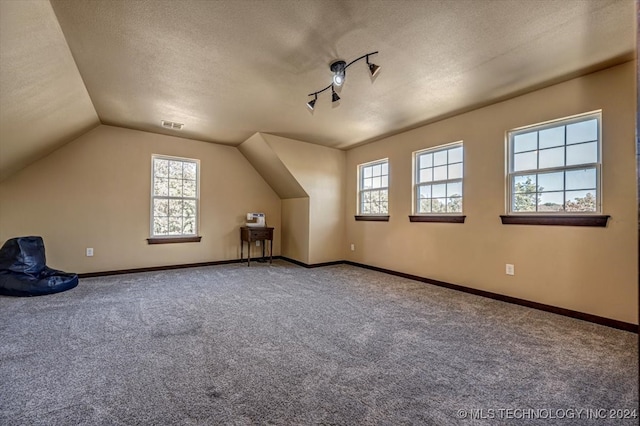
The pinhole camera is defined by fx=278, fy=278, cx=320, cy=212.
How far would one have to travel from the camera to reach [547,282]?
2.94 metres

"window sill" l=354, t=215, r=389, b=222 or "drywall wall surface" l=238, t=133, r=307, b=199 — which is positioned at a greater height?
"drywall wall surface" l=238, t=133, r=307, b=199

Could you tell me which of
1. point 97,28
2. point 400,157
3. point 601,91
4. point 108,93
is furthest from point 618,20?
point 108,93

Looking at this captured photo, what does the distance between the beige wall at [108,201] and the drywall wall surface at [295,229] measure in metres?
1.18

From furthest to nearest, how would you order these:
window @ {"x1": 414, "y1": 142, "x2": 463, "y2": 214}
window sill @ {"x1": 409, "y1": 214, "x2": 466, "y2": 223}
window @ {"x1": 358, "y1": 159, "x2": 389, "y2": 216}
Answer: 1. window @ {"x1": 358, "y1": 159, "x2": 389, "y2": 216}
2. window @ {"x1": 414, "y1": 142, "x2": 463, "y2": 214}
3. window sill @ {"x1": 409, "y1": 214, "x2": 466, "y2": 223}

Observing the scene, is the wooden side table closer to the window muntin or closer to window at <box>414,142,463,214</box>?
the window muntin

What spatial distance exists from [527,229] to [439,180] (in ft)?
4.27

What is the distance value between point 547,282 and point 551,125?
1.67m

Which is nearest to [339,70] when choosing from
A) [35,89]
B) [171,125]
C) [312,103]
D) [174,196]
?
[312,103]

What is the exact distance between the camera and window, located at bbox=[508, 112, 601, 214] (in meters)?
2.71

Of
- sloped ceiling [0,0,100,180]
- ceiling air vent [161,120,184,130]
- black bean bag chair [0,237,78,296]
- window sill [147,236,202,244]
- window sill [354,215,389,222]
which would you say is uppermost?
ceiling air vent [161,120,184,130]

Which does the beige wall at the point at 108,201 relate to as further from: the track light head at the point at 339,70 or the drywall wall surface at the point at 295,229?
the track light head at the point at 339,70

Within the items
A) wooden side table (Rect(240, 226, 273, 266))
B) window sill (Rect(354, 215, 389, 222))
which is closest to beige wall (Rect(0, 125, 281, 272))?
wooden side table (Rect(240, 226, 273, 266))

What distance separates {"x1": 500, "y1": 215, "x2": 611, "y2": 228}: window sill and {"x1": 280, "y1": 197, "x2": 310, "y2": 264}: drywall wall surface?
127 inches

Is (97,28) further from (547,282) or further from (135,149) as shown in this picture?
(547,282)
